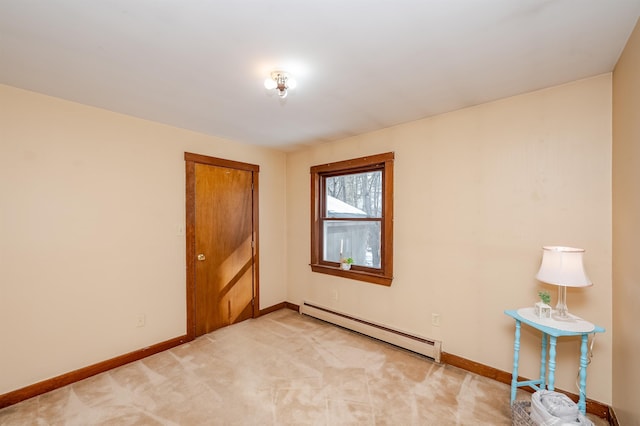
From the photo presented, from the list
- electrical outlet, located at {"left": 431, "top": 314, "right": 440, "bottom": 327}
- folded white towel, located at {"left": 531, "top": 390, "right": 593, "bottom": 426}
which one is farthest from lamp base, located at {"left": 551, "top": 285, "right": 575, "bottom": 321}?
electrical outlet, located at {"left": 431, "top": 314, "right": 440, "bottom": 327}

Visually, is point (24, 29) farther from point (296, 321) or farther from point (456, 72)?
point (296, 321)

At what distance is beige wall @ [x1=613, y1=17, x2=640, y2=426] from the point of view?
1.55m

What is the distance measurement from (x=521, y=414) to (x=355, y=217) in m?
2.39

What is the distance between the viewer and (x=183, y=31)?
60.3 inches

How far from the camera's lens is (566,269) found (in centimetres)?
182

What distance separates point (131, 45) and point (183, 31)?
388mm

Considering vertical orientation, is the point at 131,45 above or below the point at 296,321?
above

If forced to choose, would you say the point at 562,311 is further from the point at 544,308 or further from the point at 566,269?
the point at 566,269

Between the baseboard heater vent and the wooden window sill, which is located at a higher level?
the wooden window sill

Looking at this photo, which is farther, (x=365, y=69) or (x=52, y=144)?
(x=52, y=144)

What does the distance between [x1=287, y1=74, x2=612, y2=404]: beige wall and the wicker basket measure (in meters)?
0.55

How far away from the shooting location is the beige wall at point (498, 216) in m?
2.06

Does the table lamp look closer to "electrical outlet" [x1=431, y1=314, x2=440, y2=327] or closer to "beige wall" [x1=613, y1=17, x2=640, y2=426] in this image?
"beige wall" [x1=613, y1=17, x2=640, y2=426]

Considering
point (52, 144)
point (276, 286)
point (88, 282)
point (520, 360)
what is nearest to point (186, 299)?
point (88, 282)
